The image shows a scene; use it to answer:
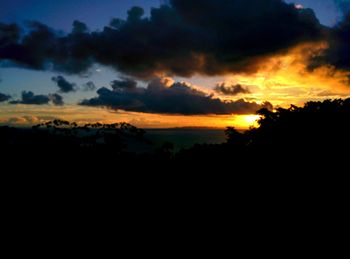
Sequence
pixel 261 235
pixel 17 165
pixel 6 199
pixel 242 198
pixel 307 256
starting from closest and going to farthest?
pixel 307 256 → pixel 261 235 → pixel 242 198 → pixel 6 199 → pixel 17 165

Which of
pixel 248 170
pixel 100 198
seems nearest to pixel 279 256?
pixel 248 170

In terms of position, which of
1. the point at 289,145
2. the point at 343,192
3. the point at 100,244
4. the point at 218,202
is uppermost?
the point at 289,145

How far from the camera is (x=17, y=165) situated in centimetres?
2156

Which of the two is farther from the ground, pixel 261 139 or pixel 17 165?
pixel 261 139

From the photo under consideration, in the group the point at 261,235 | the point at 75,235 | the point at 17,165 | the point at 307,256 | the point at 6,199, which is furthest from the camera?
the point at 17,165

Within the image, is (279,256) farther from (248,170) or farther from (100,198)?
(100,198)

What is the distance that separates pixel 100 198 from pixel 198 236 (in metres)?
6.10

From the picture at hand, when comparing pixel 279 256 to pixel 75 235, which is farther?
pixel 75 235

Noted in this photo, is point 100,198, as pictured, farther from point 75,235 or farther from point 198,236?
point 198,236

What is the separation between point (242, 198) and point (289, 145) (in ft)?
14.8

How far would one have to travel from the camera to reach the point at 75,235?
14.1 m

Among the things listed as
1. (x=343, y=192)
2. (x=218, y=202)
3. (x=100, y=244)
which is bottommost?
(x=100, y=244)

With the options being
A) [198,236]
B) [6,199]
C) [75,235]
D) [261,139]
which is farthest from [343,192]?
[6,199]

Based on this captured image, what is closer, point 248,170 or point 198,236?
point 198,236
